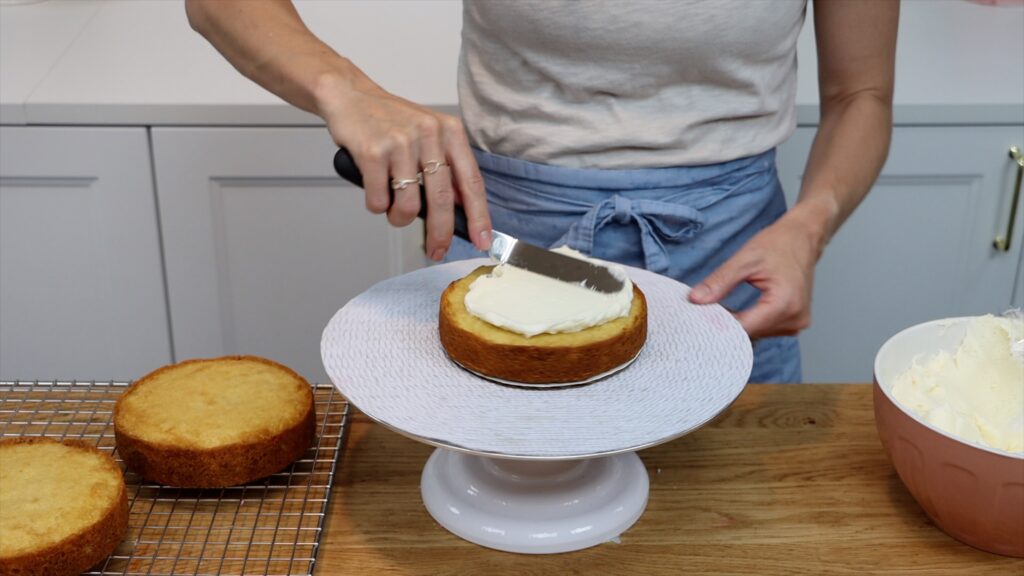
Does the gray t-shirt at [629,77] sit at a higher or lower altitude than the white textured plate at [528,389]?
higher

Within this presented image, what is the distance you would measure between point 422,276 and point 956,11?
1.48m

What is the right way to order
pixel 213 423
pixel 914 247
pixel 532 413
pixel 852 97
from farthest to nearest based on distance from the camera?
pixel 914 247, pixel 852 97, pixel 213 423, pixel 532 413

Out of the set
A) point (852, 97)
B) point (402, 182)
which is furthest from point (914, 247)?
point (402, 182)

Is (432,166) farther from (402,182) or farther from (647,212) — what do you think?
(647,212)

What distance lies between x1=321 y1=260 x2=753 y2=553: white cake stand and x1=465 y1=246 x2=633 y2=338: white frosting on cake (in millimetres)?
46

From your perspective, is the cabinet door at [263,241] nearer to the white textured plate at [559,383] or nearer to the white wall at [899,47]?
the white wall at [899,47]

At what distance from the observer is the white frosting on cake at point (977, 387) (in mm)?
823

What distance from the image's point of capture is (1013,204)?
5.75 ft

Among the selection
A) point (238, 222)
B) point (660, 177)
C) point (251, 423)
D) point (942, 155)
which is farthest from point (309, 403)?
point (942, 155)

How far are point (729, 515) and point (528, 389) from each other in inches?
7.8

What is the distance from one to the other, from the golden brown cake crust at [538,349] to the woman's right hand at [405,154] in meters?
0.09

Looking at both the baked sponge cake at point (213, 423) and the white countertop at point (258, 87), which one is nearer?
the baked sponge cake at point (213, 423)

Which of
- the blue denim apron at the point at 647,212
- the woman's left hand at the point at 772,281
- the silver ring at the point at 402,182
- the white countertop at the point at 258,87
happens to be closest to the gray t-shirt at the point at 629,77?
the blue denim apron at the point at 647,212

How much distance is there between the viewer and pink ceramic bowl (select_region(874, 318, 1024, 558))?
77 centimetres
